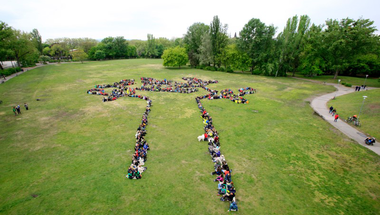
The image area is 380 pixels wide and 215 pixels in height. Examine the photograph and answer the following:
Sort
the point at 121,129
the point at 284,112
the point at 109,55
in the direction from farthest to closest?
the point at 109,55 → the point at 284,112 → the point at 121,129

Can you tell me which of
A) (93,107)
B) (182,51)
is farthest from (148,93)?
(182,51)

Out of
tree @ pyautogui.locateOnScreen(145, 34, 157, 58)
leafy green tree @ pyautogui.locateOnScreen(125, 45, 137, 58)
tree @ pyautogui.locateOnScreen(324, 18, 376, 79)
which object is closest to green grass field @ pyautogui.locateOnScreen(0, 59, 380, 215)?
tree @ pyautogui.locateOnScreen(324, 18, 376, 79)

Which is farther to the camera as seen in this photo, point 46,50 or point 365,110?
point 46,50

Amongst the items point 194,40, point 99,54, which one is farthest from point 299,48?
point 99,54

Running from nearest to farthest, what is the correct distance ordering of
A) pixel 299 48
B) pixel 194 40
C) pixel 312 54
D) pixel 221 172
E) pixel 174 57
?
pixel 221 172
pixel 312 54
pixel 299 48
pixel 174 57
pixel 194 40

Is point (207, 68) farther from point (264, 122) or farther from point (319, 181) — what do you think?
point (319, 181)

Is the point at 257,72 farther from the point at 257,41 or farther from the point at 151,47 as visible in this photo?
the point at 151,47

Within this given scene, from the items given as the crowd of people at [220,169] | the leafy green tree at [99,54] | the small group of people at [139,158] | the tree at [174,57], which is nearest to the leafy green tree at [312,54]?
the tree at [174,57]
